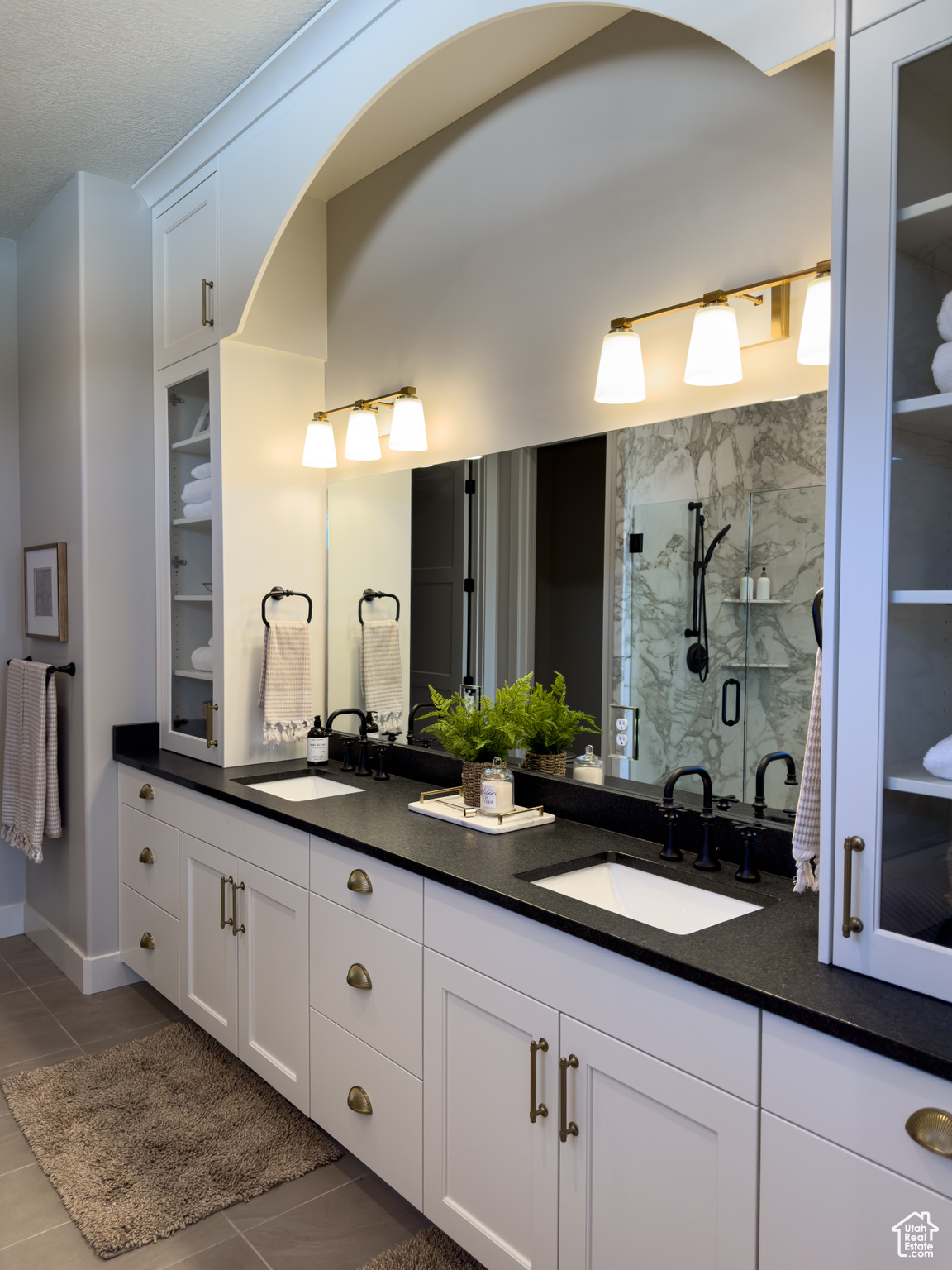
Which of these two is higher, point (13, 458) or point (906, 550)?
point (13, 458)

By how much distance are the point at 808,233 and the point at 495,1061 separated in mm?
1655

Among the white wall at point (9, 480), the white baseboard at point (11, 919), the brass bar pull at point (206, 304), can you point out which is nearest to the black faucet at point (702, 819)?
the brass bar pull at point (206, 304)

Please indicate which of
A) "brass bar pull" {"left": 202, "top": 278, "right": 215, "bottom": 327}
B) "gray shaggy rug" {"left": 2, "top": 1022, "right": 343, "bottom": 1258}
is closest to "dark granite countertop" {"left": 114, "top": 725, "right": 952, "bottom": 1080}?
"gray shaggy rug" {"left": 2, "top": 1022, "right": 343, "bottom": 1258}

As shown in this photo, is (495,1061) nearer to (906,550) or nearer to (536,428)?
(906,550)

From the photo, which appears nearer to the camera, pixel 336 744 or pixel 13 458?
pixel 336 744

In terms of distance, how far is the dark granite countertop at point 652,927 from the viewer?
1072mm

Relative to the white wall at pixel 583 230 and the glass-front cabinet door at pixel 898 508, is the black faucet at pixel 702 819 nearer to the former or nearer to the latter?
the glass-front cabinet door at pixel 898 508

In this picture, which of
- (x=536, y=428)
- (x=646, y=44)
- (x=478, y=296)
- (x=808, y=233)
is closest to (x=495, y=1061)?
(x=536, y=428)

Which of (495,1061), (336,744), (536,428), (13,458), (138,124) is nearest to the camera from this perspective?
(495,1061)

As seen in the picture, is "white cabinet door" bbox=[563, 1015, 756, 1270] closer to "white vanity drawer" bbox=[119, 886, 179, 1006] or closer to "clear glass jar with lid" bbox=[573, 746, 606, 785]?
"clear glass jar with lid" bbox=[573, 746, 606, 785]

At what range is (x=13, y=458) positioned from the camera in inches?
143

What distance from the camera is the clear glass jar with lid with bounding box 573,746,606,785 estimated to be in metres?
2.11

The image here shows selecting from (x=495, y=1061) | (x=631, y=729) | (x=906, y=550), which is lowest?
(x=495, y=1061)

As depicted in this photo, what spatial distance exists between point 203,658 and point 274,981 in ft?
3.99
